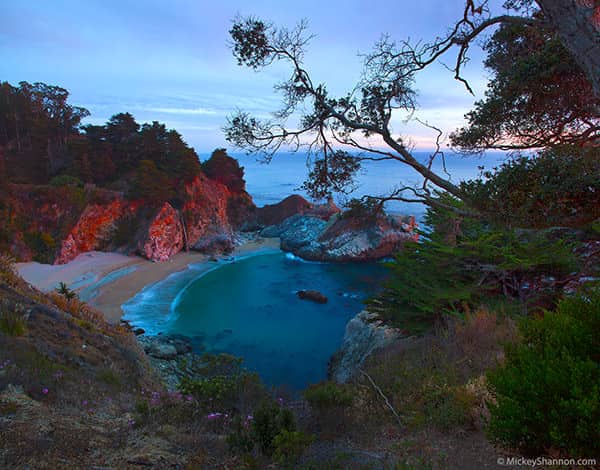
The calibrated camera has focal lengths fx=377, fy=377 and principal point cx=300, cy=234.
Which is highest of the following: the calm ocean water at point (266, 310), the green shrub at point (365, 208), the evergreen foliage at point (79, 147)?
the evergreen foliage at point (79, 147)

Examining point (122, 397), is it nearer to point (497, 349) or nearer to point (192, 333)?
point (497, 349)

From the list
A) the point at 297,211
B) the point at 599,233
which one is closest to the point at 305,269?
the point at 297,211

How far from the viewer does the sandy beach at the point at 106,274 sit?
22562mm

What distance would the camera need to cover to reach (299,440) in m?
3.56

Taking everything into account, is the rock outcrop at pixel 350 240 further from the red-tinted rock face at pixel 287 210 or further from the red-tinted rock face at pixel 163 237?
the red-tinted rock face at pixel 163 237

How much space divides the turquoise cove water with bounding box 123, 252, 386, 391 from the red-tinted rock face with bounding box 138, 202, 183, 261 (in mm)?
3874

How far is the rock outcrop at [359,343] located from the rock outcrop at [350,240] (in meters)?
16.0

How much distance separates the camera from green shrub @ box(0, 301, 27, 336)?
7.55 meters

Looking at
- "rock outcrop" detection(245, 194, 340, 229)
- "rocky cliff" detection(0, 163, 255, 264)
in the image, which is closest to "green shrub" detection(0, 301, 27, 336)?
"rocky cliff" detection(0, 163, 255, 264)

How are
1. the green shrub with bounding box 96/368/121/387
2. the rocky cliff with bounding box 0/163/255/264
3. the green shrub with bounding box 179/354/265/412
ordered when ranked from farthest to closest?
1. the rocky cliff with bounding box 0/163/255/264
2. the green shrub with bounding box 96/368/121/387
3. the green shrub with bounding box 179/354/265/412

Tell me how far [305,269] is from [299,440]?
28400mm

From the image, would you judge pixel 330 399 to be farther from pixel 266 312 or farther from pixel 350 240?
pixel 350 240

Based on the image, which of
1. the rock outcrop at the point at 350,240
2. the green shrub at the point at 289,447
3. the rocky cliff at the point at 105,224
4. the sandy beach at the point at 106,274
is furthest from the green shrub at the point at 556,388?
the rocky cliff at the point at 105,224

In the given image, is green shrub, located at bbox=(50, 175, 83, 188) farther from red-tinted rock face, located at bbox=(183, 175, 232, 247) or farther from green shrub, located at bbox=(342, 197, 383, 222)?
green shrub, located at bbox=(342, 197, 383, 222)
